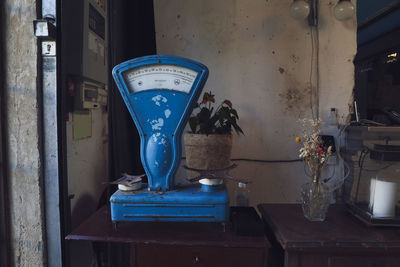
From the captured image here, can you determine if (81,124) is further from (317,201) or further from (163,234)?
(317,201)

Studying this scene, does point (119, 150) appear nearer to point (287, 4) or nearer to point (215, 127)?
point (215, 127)

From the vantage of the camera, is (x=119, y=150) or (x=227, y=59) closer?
(x=119, y=150)

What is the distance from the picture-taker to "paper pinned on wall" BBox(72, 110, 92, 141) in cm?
112

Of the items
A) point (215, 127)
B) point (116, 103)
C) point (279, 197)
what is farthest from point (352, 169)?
point (116, 103)

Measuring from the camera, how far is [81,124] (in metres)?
1.18

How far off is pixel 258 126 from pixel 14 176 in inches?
50.4

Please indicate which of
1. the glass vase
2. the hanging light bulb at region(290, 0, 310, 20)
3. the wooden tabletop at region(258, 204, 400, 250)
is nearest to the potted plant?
the wooden tabletop at region(258, 204, 400, 250)

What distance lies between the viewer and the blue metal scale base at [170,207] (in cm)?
82

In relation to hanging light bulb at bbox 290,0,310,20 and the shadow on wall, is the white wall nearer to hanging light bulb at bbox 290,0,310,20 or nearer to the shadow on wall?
Answer: hanging light bulb at bbox 290,0,310,20

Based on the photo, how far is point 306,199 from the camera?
0.98 m

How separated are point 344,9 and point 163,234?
1.51 metres

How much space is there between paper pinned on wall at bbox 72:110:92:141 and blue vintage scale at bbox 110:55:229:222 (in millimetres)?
411

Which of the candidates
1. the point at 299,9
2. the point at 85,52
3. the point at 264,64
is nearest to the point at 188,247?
the point at 85,52

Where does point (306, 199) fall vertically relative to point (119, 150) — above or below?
below
